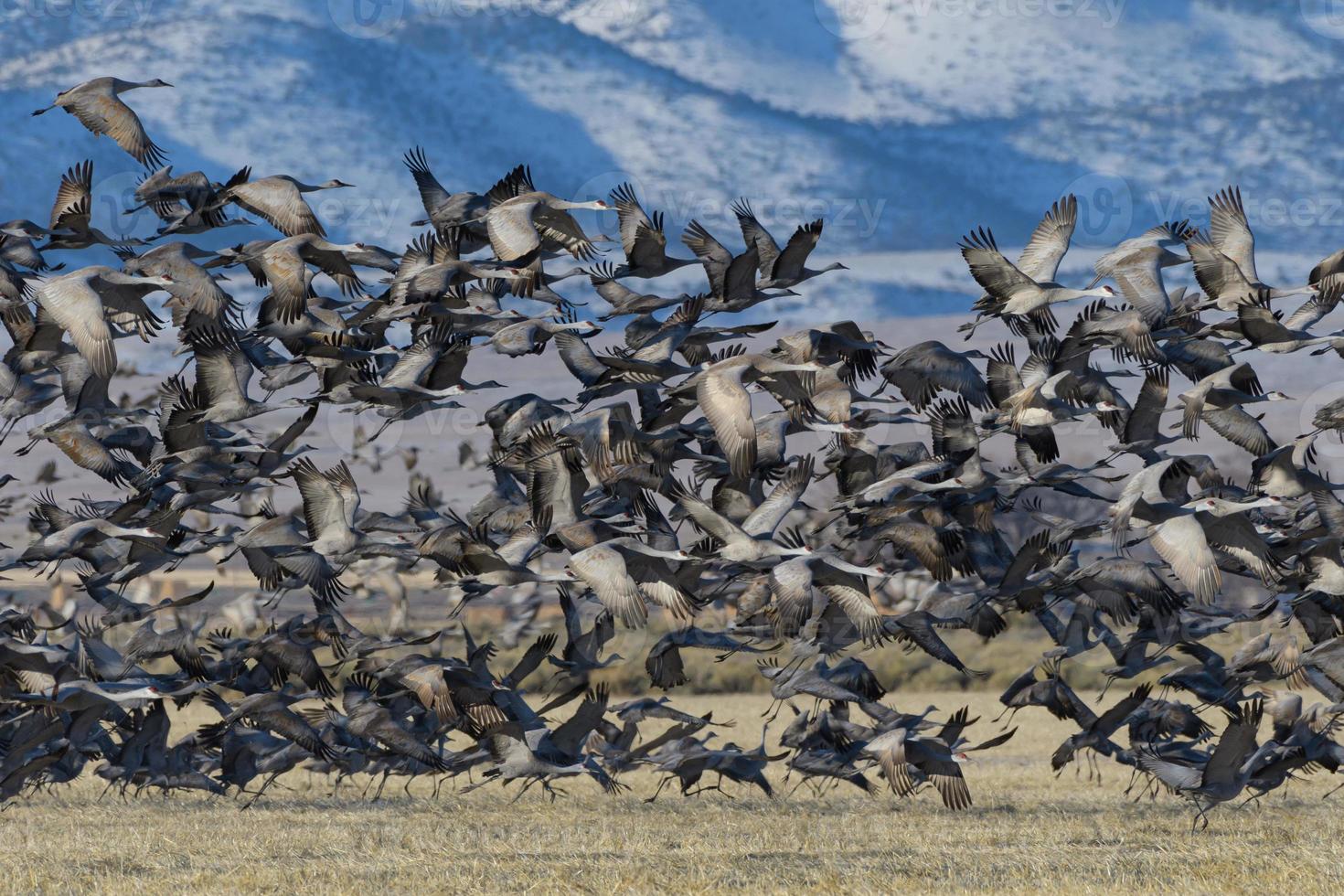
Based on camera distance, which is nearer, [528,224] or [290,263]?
[290,263]

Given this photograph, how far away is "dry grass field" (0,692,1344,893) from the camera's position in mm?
12836

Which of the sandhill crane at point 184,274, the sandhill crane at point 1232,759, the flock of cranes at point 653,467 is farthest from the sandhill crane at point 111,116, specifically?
the sandhill crane at point 1232,759

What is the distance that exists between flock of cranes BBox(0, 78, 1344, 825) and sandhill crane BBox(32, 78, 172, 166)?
51 millimetres

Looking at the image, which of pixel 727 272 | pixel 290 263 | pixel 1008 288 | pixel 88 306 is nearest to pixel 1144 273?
pixel 1008 288

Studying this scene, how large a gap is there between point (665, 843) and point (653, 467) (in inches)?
123

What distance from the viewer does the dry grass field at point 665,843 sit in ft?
42.1

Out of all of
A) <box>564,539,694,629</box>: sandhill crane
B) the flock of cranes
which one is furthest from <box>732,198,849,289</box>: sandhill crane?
<box>564,539,694,629</box>: sandhill crane

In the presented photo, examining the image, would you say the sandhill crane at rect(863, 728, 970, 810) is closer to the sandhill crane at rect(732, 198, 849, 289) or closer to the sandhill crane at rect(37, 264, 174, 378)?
the sandhill crane at rect(732, 198, 849, 289)

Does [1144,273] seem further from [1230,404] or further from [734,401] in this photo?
[734,401]

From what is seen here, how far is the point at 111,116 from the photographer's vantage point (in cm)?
1700

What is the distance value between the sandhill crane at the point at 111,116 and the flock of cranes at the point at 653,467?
5cm

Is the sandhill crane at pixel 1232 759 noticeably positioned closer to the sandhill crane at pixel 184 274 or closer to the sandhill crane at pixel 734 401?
the sandhill crane at pixel 734 401

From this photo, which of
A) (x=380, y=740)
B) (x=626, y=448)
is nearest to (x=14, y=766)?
(x=380, y=740)

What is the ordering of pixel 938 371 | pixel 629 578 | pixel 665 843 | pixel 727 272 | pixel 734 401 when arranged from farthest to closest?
pixel 727 272 < pixel 938 371 < pixel 665 843 < pixel 734 401 < pixel 629 578
